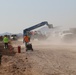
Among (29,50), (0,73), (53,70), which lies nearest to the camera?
(53,70)

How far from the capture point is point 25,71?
17016 millimetres

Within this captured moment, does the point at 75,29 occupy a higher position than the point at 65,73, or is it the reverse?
→ the point at 75,29

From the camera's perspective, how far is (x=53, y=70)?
646 inches

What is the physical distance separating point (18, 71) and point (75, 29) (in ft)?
120

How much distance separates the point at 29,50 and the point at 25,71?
1426 cm

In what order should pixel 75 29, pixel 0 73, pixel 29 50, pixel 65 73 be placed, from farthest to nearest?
pixel 75 29, pixel 29 50, pixel 0 73, pixel 65 73

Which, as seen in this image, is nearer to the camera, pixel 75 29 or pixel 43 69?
pixel 43 69

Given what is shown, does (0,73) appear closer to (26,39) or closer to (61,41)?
(26,39)

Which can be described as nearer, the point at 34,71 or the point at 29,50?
the point at 34,71

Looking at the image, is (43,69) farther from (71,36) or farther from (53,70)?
(71,36)

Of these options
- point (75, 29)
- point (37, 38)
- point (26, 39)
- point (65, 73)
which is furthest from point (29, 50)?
point (37, 38)

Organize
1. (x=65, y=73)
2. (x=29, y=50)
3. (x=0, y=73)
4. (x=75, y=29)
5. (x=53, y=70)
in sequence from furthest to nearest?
(x=75, y=29) → (x=29, y=50) → (x=0, y=73) → (x=53, y=70) → (x=65, y=73)

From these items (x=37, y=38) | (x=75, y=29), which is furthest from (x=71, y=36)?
(x=37, y=38)

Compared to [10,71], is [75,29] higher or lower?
higher
